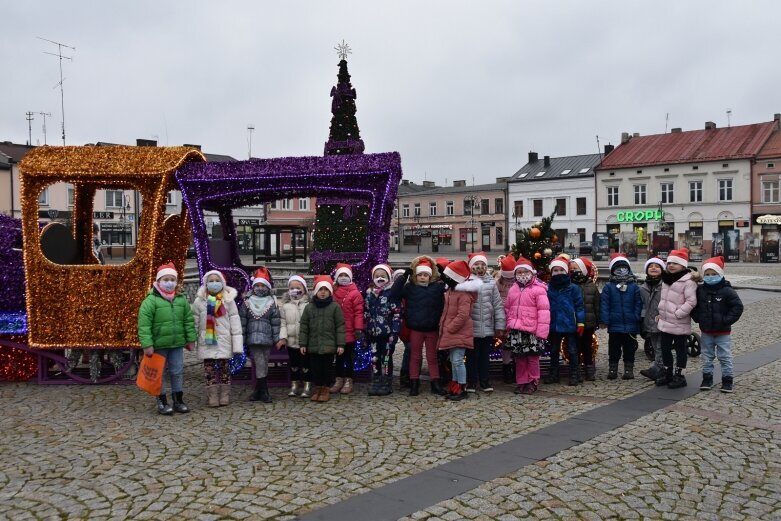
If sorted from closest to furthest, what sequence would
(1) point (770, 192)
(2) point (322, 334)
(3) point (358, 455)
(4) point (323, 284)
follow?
(3) point (358, 455) < (2) point (322, 334) < (4) point (323, 284) < (1) point (770, 192)

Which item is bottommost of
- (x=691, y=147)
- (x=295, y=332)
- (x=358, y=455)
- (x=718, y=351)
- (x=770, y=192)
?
(x=358, y=455)

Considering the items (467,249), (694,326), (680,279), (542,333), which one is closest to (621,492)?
(542,333)

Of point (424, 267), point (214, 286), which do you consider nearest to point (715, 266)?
point (424, 267)

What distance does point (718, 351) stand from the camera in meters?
7.54

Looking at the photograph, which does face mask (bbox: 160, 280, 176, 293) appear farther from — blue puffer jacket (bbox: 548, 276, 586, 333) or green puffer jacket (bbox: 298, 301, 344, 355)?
blue puffer jacket (bbox: 548, 276, 586, 333)

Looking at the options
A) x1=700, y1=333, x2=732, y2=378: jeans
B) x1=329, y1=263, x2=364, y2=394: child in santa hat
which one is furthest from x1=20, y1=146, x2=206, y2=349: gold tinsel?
x1=700, y1=333, x2=732, y2=378: jeans

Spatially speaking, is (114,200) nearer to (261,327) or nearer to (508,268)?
(261,327)

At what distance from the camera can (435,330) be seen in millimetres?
7656

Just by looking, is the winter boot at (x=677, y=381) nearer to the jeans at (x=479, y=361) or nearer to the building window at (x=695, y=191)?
the jeans at (x=479, y=361)

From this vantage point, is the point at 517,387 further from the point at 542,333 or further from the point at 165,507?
the point at 165,507

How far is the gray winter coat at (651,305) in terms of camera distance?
26.6 feet

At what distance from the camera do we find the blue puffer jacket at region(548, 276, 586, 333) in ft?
26.0

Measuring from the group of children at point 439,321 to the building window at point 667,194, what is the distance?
44.2 meters

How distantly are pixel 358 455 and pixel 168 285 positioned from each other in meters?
3.01
